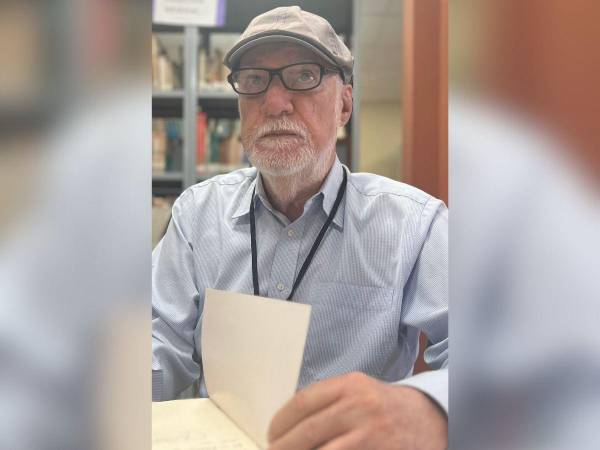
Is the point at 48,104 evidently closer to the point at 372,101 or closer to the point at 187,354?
the point at 187,354

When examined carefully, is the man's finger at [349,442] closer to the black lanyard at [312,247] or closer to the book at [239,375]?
the book at [239,375]

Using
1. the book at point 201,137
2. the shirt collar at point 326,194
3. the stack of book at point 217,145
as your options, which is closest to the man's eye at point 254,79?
the shirt collar at point 326,194

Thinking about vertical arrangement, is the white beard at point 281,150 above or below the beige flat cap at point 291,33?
below

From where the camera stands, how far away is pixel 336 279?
15.6 inches

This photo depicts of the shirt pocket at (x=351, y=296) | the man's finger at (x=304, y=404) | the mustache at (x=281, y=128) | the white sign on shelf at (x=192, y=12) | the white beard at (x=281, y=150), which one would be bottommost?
the man's finger at (x=304, y=404)

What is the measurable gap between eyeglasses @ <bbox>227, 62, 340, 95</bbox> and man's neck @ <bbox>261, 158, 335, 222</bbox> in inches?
3.6

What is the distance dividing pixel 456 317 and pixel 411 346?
21cm

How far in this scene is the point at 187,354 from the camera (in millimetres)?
406

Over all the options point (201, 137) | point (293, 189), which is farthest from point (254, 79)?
point (201, 137)

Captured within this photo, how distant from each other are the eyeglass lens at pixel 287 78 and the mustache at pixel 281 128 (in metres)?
0.03

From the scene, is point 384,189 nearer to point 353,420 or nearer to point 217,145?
point 353,420

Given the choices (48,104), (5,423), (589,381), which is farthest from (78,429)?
(589,381)

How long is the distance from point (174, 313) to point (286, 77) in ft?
0.73

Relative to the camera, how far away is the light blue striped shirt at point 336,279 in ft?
1.26
